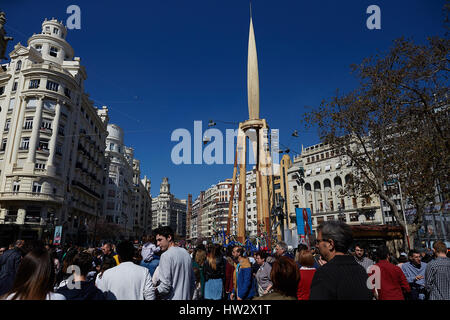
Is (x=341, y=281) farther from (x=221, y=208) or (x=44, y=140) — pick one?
(x=221, y=208)

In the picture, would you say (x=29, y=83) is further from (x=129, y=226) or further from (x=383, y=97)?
(x=129, y=226)

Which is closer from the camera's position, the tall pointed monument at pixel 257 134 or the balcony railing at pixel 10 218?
the tall pointed monument at pixel 257 134

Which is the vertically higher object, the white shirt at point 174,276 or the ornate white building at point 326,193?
the ornate white building at point 326,193

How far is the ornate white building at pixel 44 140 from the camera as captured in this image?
3169cm

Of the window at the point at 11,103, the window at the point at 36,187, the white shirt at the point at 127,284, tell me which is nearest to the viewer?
the white shirt at the point at 127,284

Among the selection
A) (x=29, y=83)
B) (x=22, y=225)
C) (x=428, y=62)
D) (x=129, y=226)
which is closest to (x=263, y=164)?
(x=428, y=62)

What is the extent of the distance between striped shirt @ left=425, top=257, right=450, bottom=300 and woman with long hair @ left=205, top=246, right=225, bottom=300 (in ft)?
13.2

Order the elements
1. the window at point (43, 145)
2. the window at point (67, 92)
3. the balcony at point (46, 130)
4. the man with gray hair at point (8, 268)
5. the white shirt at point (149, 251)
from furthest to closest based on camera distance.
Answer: the window at point (67, 92), the balcony at point (46, 130), the window at point (43, 145), the white shirt at point (149, 251), the man with gray hair at point (8, 268)

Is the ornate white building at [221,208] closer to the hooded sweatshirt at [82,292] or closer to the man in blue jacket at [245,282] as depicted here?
the man in blue jacket at [245,282]

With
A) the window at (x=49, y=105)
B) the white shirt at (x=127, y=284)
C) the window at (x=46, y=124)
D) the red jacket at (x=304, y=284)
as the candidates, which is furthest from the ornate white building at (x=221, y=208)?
the white shirt at (x=127, y=284)

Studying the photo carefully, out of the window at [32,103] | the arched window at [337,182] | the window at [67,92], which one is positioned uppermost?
the window at [67,92]

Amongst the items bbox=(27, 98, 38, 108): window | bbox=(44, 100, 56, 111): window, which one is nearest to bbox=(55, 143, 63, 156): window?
bbox=(44, 100, 56, 111): window

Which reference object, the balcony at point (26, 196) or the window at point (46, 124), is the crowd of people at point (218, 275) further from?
the window at point (46, 124)
